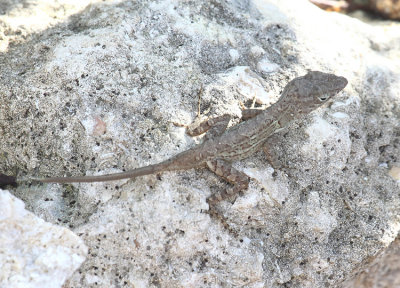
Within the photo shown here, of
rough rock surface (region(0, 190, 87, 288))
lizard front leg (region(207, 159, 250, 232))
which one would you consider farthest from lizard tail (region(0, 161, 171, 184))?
lizard front leg (region(207, 159, 250, 232))

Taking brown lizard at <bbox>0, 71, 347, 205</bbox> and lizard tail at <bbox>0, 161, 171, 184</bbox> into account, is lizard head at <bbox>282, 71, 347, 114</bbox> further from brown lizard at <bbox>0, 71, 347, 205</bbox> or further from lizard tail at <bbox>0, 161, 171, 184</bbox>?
lizard tail at <bbox>0, 161, 171, 184</bbox>

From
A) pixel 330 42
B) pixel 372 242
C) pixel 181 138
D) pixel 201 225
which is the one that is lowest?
pixel 372 242

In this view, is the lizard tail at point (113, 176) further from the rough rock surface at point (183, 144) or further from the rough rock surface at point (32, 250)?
the rough rock surface at point (32, 250)

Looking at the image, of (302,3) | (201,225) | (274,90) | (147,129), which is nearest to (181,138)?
(147,129)

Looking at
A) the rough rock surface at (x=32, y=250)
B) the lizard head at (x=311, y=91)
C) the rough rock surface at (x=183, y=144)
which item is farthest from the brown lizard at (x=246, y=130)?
the rough rock surface at (x=32, y=250)

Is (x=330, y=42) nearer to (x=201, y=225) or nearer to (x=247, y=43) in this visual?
(x=247, y=43)

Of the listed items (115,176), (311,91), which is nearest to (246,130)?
(311,91)
